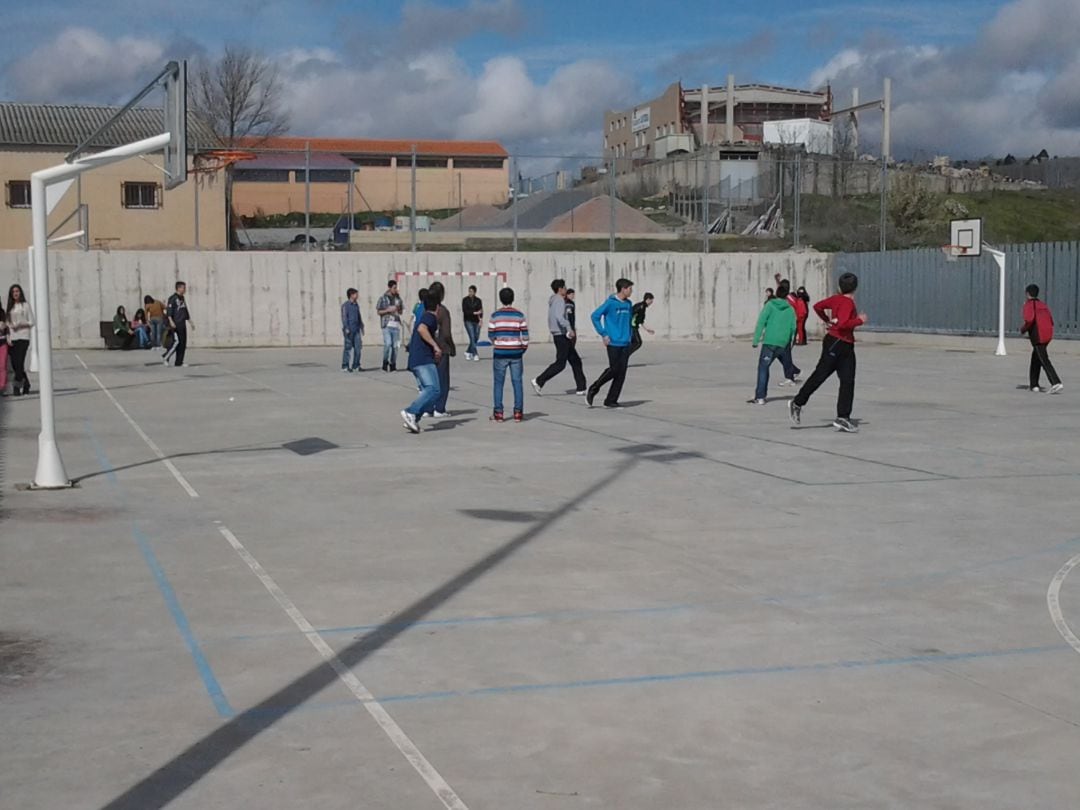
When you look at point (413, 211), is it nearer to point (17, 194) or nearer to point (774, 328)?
point (17, 194)

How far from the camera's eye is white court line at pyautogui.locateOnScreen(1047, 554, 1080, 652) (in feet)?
22.7

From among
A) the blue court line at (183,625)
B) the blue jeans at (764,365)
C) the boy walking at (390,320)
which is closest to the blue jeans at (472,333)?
the boy walking at (390,320)

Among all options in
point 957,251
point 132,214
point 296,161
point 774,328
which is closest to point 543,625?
point 774,328

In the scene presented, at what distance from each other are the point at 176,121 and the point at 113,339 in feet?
88.8

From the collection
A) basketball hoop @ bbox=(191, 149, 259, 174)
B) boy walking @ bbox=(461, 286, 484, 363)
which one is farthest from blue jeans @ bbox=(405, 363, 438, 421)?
basketball hoop @ bbox=(191, 149, 259, 174)

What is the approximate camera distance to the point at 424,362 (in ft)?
53.7

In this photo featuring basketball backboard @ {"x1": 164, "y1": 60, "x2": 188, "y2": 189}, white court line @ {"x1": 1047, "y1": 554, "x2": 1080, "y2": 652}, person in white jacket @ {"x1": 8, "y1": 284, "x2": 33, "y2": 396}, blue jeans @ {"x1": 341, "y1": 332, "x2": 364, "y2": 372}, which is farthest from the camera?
blue jeans @ {"x1": 341, "y1": 332, "x2": 364, "y2": 372}

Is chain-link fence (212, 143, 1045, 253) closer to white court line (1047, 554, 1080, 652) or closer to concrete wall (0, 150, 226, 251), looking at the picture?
concrete wall (0, 150, 226, 251)

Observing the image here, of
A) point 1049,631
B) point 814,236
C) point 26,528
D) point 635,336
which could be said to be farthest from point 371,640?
point 814,236

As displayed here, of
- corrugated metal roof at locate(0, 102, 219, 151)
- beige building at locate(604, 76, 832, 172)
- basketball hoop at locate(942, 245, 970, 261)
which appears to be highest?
beige building at locate(604, 76, 832, 172)

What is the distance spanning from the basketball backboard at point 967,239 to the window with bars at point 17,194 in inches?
1192

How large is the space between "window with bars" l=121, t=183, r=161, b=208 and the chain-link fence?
8.60 ft

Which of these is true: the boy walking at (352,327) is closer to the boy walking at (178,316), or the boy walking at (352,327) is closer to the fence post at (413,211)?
the boy walking at (178,316)

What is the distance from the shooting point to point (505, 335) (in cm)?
1747
